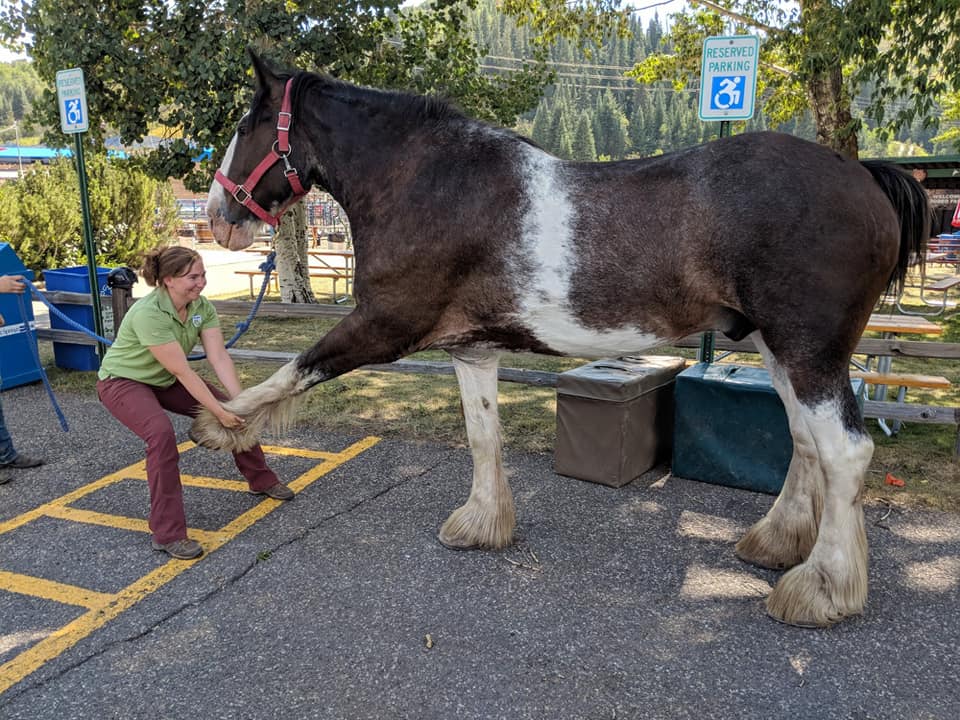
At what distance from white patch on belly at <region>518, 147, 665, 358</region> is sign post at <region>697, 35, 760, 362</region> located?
2403 millimetres

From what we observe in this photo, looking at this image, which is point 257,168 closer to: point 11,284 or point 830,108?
point 11,284

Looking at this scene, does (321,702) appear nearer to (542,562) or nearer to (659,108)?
(542,562)

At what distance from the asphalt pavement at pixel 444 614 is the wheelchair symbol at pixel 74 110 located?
11.5 ft

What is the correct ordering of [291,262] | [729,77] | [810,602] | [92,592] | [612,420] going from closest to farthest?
[810,602] < [92,592] < [612,420] < [729,77] < [291,262]

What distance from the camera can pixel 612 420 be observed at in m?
4.45

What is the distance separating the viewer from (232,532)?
3.90 meters

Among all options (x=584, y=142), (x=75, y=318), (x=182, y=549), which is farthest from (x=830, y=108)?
(x=584, y=142)

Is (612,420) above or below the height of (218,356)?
below

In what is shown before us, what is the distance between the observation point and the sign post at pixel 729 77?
4781 mm

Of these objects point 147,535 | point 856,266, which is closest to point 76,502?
point 147,535

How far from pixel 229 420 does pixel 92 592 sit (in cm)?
99

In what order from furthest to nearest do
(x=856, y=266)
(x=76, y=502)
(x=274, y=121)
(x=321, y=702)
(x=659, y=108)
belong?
(x=659, y=108)
(x=76, y=502)
(x=274, y=121)
(x=856, y=266)
(x=321, y=702)

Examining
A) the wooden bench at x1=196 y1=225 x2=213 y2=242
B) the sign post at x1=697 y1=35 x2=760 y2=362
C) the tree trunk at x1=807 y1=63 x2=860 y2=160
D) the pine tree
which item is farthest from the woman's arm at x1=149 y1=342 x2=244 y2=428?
the pine tree

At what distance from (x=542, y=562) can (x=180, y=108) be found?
7.97 meters
